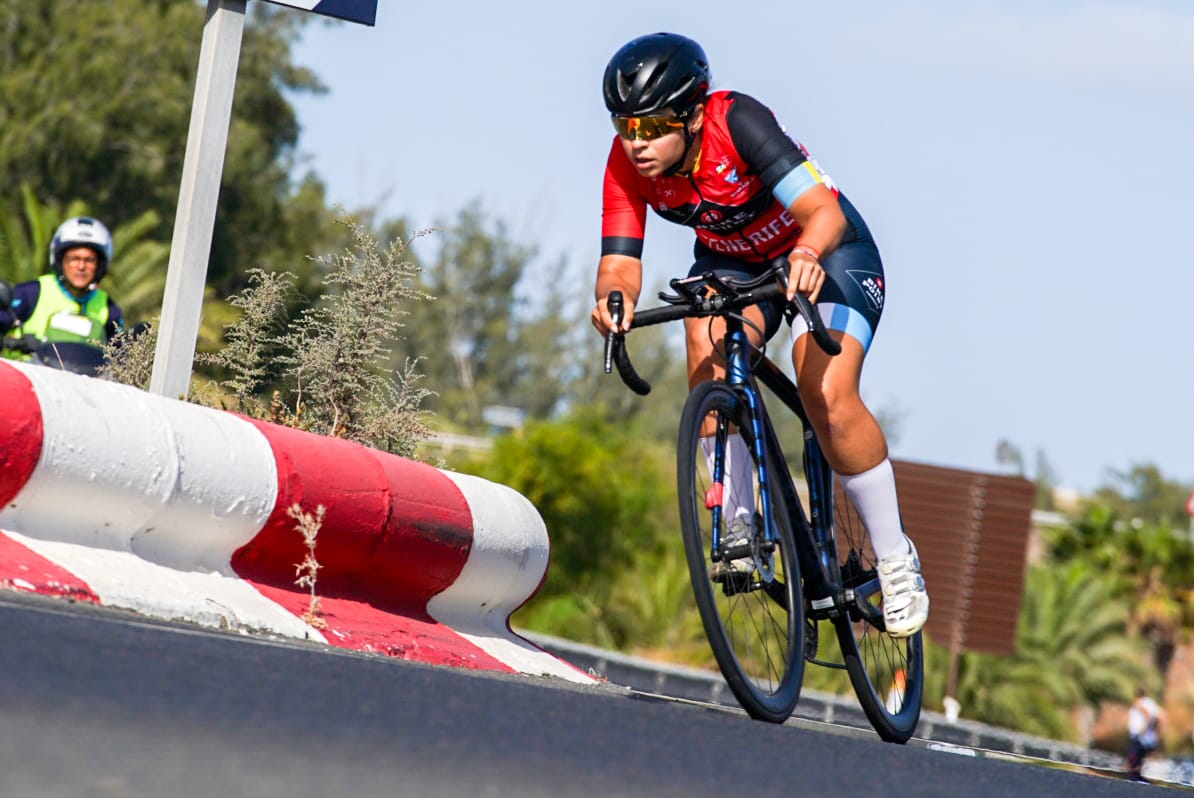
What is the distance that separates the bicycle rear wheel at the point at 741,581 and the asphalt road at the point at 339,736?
41cm

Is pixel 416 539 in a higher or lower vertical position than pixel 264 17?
lower

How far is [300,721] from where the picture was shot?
10.3ft

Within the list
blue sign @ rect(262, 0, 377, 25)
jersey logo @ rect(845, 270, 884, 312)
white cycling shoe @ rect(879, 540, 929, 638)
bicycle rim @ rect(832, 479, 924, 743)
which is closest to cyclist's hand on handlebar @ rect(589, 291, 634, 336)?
jersey logo @ rect(845, 270, 884, 312)

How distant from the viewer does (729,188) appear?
5.59 m

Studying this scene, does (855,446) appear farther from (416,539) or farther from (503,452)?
(503,452)

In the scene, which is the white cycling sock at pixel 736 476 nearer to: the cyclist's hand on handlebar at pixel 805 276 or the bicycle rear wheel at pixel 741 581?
the bicycle rear wheel at pixel 741 581

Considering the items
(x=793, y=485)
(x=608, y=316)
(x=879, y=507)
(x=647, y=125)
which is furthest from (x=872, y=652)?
(x=647, y=125)

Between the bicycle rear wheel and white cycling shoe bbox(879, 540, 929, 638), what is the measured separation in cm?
44

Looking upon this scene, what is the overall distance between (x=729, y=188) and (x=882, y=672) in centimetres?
197

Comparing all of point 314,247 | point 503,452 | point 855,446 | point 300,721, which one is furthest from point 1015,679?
point 300,721

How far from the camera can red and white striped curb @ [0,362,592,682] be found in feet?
16.2

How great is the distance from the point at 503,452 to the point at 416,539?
3463cm

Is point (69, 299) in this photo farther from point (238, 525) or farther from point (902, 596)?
point (902, 596)

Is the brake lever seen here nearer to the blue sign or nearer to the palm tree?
the blue sign
